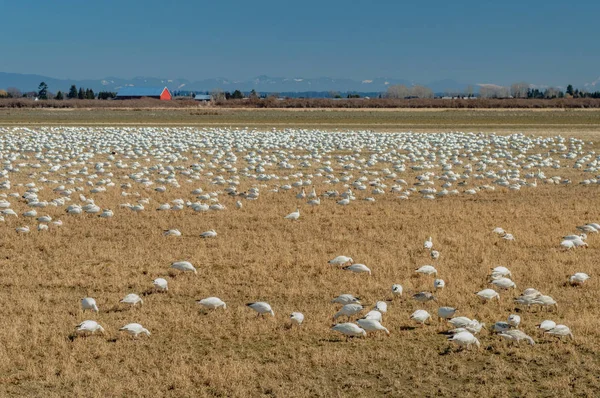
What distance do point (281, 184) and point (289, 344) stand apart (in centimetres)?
1619

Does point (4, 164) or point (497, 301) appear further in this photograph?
point (4, 164)

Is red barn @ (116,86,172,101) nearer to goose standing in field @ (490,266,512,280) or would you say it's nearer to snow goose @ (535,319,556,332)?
goose standing in field @ (490,266,512,280)

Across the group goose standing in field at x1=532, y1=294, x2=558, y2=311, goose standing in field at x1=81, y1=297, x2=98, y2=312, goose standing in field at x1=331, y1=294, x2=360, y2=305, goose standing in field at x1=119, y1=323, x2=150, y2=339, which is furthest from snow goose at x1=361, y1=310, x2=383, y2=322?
goose standing in field at x1=81, y1=297, x2=98, y2=312

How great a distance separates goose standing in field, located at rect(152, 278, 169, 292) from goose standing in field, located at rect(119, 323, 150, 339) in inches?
79.6

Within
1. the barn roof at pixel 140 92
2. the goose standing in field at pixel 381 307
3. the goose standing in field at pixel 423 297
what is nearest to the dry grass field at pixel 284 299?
the goose standing in field at pixel 423 297

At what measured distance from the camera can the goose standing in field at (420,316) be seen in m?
10.7

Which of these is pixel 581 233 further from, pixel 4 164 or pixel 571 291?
pixel 4 164

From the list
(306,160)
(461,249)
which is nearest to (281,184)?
(306,160)

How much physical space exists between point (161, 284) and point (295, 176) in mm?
15311

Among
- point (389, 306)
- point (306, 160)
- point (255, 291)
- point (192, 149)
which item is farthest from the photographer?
point (192, 149)

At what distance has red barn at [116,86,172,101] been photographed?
588 feet

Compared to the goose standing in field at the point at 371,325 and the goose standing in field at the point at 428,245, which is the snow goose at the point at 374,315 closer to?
the goose standing in field at the point at 371,325

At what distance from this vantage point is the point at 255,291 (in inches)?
492

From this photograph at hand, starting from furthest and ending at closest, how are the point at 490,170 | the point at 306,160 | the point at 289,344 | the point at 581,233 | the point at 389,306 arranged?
the point at 306,160
the point at 490,170
the point at 581,233
the point at 389,306
the point at 289,344
